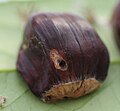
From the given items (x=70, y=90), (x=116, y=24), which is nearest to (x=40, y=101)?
(x=70, y=90)

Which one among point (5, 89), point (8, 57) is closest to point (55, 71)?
point (5, 89)

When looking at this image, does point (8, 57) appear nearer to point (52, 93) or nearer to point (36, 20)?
point (36, 20)

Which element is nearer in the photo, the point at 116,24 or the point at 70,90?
the point at 70,90

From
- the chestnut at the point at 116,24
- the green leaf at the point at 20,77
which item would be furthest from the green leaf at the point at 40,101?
the chestnut at the point at 116,24

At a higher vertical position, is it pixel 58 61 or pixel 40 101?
pixel 58 61

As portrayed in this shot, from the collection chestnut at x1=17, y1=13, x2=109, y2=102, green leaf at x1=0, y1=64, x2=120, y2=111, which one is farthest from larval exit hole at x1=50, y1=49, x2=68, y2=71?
green leaf at x1=0, y1=64, x2=120, y2=111

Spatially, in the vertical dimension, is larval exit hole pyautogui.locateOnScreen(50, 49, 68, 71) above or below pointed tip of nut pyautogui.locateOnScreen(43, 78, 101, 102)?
above

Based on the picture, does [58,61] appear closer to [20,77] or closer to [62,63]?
[62,63]

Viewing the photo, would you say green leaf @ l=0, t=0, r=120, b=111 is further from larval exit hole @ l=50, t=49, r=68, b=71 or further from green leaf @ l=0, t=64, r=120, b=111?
larval exit hole @ l=50, t=49, r=68, b=71

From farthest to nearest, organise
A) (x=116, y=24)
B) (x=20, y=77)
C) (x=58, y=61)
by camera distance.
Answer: (x=116, y=24)
(x=20, y=77)
(x=58, y=61)
